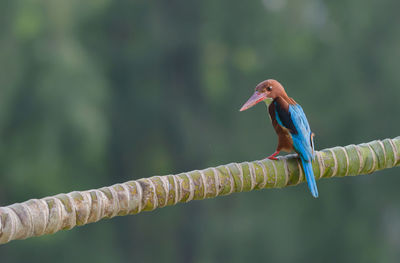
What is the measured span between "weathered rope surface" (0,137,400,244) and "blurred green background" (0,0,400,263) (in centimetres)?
1031

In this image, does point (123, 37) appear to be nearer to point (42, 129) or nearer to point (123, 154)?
point (123, 154)

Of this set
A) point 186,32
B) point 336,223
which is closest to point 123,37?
point 186,32

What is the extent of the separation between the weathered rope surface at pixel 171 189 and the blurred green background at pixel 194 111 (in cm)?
1031

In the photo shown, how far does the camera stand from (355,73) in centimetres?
1442

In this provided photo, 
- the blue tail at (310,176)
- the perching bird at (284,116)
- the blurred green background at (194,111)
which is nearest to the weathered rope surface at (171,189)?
the blue tail at (310,176)

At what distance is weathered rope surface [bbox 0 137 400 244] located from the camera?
185 centimetres

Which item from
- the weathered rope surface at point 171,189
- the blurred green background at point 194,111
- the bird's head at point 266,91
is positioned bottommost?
the weathered rope surface at point 171,189

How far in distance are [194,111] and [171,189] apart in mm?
14667

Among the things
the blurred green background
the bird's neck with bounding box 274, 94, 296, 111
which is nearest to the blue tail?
the bird's neck with bounding box 274, 94, 296, 111

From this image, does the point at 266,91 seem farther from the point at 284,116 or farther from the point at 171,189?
the point at 171,189

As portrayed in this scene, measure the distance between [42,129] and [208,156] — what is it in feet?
11.8

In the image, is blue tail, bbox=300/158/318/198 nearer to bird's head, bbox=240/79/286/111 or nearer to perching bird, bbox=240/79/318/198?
perching bird, bbox=240/79/318/198

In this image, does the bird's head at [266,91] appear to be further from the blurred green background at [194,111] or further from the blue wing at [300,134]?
the blurred green background at [194,111]

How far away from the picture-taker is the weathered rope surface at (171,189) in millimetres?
1847
